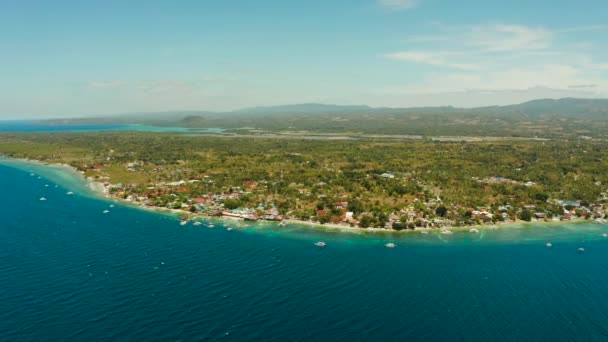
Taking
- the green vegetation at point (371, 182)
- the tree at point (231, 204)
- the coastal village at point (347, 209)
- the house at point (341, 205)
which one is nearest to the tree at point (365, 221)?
the coastal village at point (347, 209)

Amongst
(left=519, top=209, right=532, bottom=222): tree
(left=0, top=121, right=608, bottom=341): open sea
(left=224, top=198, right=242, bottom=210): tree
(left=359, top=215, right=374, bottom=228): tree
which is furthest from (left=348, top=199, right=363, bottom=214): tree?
(left=519, top=209, right=532, bottom=222): tree

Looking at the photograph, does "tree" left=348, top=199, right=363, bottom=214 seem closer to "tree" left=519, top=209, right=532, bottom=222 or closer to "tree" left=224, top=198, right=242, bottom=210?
"tree" left=224, top=198, right=242, bottom=210

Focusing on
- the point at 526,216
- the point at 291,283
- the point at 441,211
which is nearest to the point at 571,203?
the point at 526,216

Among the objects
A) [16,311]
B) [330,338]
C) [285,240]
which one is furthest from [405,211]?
[16,311]

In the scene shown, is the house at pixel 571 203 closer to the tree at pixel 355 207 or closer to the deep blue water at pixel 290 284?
the deep blue water at pixel 290 284

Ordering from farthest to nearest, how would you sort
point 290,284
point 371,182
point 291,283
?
point 371,182, point 291,283, point 290,284

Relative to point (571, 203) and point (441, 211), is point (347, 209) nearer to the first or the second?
point (441, 211)
